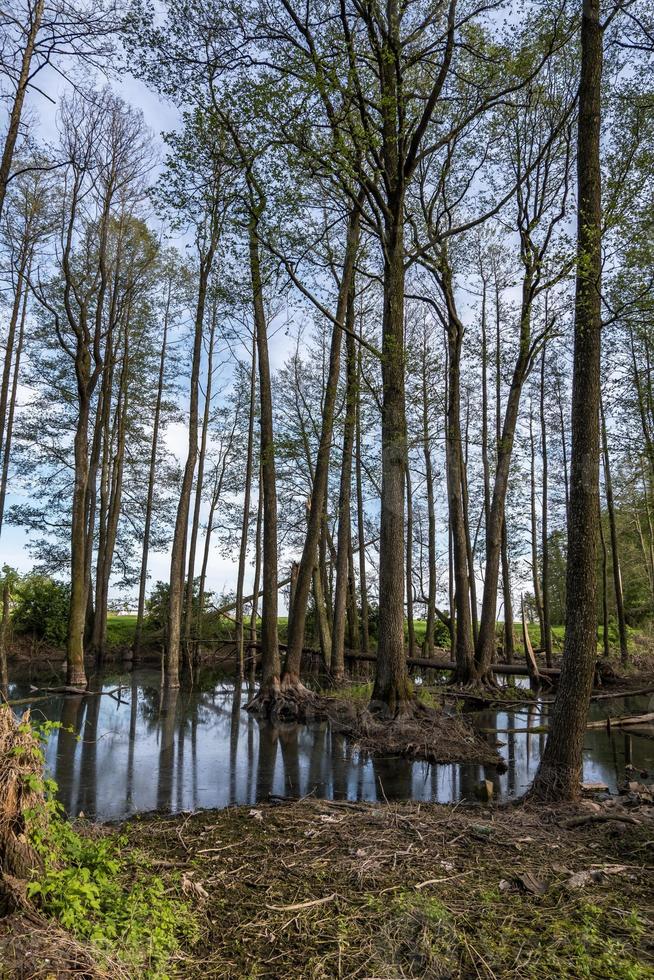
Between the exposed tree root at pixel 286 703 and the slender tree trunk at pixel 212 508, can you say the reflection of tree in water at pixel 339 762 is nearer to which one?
the exposed tree root at pixel 286 703

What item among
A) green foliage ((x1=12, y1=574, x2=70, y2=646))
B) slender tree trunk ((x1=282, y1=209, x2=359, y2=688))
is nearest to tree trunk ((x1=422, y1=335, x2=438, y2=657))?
slender tree trunk ((x1=282, y1=209, x2=359, y2=688))

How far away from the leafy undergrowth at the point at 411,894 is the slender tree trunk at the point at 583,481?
0.85 m

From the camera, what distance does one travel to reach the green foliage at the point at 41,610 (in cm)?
2220

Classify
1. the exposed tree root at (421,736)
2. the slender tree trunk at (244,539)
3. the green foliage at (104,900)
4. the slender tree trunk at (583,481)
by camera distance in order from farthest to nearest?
the slender tree trunk at (244,539), the exposed tree root at (421,736), the slender tree trunk at (583,481), the green foliage at (104,900)

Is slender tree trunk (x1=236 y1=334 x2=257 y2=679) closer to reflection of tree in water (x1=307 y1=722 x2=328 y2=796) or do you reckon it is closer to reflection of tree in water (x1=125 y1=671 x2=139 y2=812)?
reflection of tree in water (x1=125 y1=671 x2=139 y2=812)

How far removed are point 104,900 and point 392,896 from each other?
1584 mm

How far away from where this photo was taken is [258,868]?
13.1 feet

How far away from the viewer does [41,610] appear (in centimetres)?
2244

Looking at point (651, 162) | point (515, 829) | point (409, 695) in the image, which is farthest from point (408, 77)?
point (515, 829)

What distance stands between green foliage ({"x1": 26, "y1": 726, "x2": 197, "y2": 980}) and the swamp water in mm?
1656

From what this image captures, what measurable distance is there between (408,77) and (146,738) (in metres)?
14.6

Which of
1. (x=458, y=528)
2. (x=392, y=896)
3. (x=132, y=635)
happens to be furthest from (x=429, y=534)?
(x=392, y=896)

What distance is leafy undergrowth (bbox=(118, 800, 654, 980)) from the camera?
9.49ft

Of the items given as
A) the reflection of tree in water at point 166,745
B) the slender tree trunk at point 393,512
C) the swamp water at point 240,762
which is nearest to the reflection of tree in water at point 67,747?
the swamp water at point 240,762
